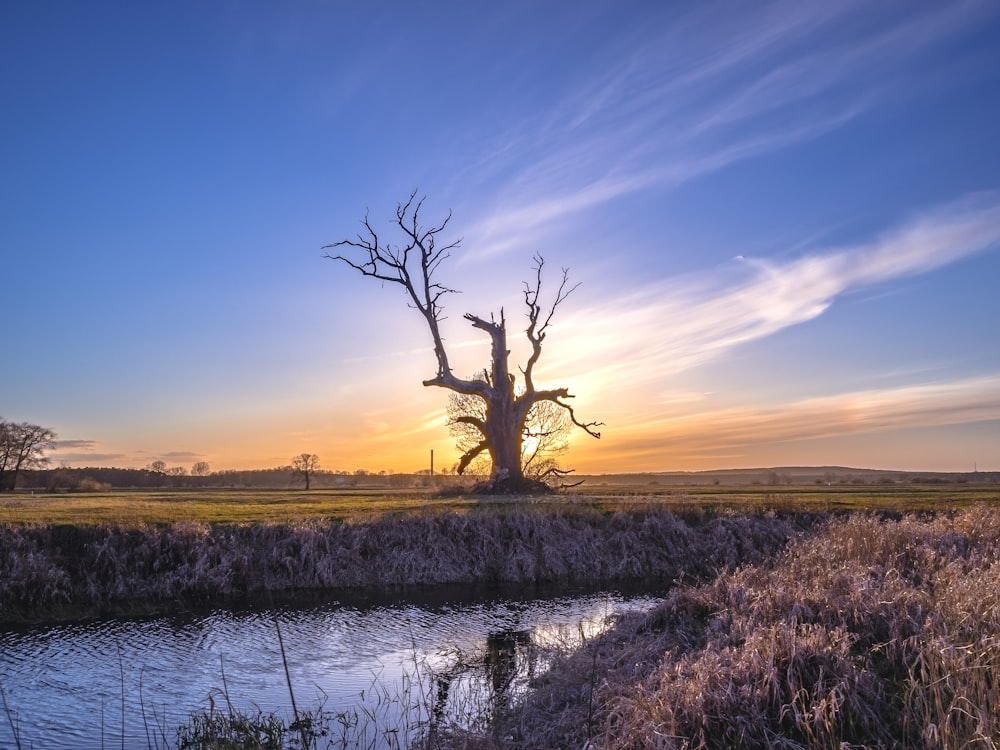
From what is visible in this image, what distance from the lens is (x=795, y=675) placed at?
25.2ft

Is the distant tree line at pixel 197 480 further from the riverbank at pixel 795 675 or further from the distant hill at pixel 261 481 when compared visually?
the riverbank at pixel 795 675

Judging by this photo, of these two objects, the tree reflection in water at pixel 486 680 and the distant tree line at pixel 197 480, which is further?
the distant tree line at pixel 197 480

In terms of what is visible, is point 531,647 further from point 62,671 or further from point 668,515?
point 668,515

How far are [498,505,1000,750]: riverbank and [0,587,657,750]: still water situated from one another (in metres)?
1.89

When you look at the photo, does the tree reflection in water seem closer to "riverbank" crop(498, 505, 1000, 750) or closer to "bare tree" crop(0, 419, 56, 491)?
"riverbank" crop(498, 505, 1000, 750)

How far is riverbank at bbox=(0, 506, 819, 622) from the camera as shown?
18.2m

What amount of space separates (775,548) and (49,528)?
70.2 feet

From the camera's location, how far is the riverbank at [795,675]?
695 centimetres

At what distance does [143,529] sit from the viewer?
20.1 metres

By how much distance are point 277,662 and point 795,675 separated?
9106 mm

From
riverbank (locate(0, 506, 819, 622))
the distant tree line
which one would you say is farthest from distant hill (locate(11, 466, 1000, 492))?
riverbank (locate(0, 506, 819, 622))

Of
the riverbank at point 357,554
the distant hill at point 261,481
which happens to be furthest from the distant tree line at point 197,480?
the riverbank at point 357,554

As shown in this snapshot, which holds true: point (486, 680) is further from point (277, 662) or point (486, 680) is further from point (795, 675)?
point (795, 675)

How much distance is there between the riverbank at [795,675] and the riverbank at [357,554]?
5.79 metres
